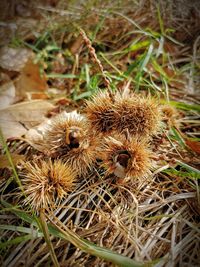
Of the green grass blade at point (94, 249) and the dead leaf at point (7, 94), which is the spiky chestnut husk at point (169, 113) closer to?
the green grass blade at point (94, 249)

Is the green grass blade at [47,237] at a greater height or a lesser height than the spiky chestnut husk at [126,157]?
lesser

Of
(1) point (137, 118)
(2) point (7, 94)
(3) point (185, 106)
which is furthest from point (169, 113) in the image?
(2) point (7, 94)

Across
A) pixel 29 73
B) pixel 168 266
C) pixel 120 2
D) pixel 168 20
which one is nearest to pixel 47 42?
pixel 29 73

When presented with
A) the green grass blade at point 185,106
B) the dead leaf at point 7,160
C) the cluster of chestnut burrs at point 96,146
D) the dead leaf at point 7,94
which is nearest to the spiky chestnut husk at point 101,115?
the cluster of chestnut burrs at point 96,146

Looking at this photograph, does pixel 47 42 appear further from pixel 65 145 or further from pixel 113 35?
pixel 65 145

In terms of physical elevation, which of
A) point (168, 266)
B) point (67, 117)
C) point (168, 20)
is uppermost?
point (168, 20)

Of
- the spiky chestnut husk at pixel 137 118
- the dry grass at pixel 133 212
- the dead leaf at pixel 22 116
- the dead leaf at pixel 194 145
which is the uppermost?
the spiky chestnut husk at pixel 137 118
